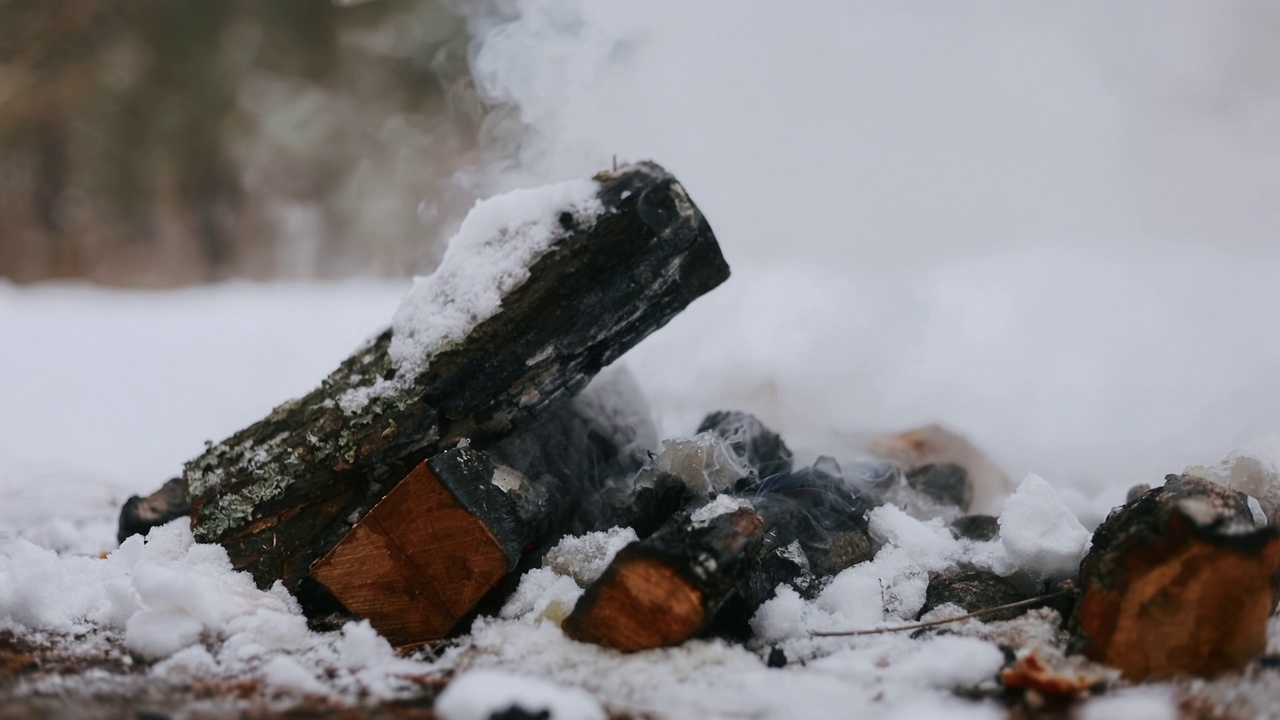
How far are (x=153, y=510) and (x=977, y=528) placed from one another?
2.87 meters

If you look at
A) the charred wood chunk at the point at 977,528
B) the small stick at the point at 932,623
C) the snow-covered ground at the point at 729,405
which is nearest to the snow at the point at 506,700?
the snow-covered ground at the point at 729,405

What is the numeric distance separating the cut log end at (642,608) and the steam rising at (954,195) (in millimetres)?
1752

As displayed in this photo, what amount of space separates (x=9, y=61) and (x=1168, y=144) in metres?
11.5

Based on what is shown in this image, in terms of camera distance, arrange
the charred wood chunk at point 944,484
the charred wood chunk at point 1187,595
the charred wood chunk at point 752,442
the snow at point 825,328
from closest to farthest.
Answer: the charred wood chunk at point 1187,595
the snow at point 825,328
the charred wood chunk at point 752,442
the charred wood chunk at point 944,484

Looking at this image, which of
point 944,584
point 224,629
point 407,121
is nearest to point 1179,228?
point 944,584

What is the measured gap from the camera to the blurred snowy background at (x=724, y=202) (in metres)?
4.12

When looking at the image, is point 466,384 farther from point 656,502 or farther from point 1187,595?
point 1187,595

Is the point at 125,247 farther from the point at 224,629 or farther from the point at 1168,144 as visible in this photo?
the point at 1168,144

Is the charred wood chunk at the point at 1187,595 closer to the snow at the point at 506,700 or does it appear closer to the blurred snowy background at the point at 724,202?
the snow at the point at 506,700

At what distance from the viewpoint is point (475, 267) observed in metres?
2.36

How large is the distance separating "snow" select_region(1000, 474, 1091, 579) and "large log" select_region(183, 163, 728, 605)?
3.61ft

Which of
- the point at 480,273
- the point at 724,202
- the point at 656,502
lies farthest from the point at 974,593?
the point at 724,202

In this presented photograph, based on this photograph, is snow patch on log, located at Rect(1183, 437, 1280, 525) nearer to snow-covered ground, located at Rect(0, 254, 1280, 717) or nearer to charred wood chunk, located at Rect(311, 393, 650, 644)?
snow-covered ground, located at Rect(0, 254, 1280, 717)

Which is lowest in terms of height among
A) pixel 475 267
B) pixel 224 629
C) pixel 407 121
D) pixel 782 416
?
pixel 224 629
